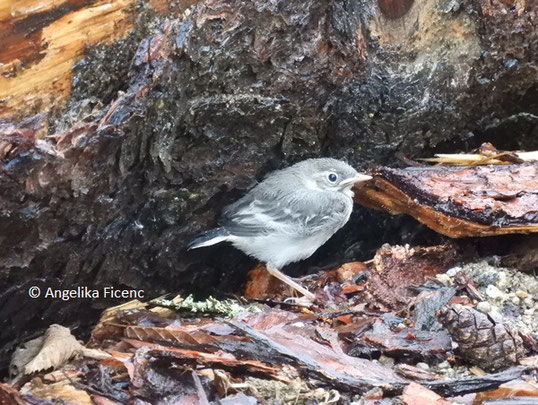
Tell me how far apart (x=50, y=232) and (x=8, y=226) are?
0.88ft

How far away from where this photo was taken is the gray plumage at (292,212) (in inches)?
204

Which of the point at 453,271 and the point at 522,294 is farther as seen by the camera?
the point at 453,271

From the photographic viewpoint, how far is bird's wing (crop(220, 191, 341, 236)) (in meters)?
5.17

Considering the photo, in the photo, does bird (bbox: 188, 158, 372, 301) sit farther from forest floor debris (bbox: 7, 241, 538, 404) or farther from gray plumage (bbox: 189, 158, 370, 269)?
forest floor debris (bbox: 7, 241, 538, 404)

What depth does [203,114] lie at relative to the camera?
15.1ft

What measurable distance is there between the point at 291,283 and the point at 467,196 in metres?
1.36

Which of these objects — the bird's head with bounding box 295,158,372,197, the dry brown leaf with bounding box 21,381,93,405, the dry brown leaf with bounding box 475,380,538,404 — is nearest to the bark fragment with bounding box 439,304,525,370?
the dry brown leaf with bounding box 475,380,538,404

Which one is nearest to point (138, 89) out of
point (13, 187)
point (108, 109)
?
point (108, 109)

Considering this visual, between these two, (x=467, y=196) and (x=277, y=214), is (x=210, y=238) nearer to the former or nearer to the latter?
(x=277, y=214)

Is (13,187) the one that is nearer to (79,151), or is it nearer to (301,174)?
(79,151)

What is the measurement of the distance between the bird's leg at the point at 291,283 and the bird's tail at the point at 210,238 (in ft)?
1.70

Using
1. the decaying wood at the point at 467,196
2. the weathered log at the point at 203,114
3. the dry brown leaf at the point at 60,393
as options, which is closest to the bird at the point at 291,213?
the weathered log at the point at 203,114

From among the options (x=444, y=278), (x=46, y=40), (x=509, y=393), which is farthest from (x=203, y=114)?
(x=509, y=393)

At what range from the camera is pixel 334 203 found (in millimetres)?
5500
